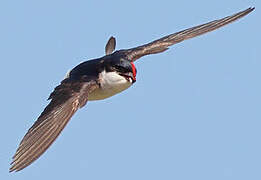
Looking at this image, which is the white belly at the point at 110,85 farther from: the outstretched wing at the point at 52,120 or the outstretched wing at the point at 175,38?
the outstretched wing at the point at 175,38

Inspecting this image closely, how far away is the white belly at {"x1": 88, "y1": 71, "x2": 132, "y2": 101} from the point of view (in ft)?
27.5

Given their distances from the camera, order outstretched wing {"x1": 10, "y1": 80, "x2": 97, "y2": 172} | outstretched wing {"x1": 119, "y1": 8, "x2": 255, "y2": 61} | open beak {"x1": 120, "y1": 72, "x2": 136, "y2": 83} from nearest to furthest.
Answer: outstretched wing {"x1": 10, "y1": 80, "x2": 97, "y2": 172}
open beak {"x1": 120, "y1": 72, "x2": 136, "y2": 83}
outstretched wing {"x1": 119, "y1": 8, "x2": 255, "y2": 61}

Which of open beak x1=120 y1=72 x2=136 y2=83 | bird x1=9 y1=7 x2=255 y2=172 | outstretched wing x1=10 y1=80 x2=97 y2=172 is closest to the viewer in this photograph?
outstretched wing x1=10 y1=80 x2=97 y2=172

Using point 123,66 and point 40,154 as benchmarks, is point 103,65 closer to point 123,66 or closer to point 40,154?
point 123,66

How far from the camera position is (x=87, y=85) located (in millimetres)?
8148

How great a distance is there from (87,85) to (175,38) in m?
2.00

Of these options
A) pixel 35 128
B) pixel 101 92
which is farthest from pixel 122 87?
pixel 35 128

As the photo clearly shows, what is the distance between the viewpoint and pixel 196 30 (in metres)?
9.80

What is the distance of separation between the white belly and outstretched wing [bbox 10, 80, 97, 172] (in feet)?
0.51

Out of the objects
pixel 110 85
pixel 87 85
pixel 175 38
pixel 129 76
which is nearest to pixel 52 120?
pixel 87 85

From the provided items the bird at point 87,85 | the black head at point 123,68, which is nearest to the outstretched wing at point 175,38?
the bird at point 87,85

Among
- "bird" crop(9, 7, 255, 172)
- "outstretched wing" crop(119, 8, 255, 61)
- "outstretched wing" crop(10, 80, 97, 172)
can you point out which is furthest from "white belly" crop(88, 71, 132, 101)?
"outstretched wing" crop(119, 8, 255, 61)

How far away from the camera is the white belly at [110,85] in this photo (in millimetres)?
8391

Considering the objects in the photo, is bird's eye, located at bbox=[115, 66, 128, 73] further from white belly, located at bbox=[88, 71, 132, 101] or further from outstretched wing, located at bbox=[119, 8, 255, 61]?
outstretched wing, located at bbox=[119, 8, 255, 61]
